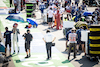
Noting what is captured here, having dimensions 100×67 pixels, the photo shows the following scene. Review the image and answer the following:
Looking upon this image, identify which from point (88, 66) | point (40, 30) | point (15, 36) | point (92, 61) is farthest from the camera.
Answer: point (40, 30)

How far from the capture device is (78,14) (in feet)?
79.5

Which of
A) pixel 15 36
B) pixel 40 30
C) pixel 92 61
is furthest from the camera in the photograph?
pixel 40 30

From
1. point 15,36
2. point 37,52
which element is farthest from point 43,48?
point 15,36

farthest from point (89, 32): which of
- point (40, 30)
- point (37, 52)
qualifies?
point (40, 30)

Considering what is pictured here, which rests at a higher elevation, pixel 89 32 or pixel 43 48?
pixel 89 32

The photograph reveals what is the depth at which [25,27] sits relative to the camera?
23.9m

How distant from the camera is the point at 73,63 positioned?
43.3 feet

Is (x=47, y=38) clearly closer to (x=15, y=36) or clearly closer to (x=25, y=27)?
(x=15, y=36)

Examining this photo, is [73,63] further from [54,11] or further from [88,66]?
[54,11]

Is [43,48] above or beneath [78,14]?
beneath

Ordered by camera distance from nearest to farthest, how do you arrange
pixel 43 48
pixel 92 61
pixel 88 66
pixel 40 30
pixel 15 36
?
pixel 88 66
pixel 92 61
pixel 15 36
pixel 43 48
pixel 40 30

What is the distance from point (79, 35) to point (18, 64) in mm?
4247

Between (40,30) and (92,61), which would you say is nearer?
(92,61)

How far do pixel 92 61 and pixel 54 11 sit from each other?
424 inches
